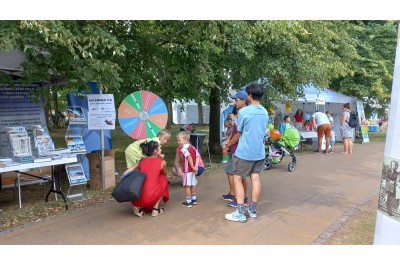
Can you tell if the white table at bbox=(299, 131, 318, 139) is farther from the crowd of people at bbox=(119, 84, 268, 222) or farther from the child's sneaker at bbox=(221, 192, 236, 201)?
the crowd of people at bbox=(119, 84, 268, 222)

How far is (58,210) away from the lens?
5.55 meters

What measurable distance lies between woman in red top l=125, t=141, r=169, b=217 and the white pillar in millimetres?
3023

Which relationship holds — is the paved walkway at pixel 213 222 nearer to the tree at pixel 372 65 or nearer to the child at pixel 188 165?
the child at pixel 188 165

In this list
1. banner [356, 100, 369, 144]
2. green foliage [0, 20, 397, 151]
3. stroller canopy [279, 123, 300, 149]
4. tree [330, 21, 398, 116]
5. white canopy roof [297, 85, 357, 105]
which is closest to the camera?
green foliage [0, 20, 397, 151]

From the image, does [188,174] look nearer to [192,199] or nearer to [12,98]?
[192,199]

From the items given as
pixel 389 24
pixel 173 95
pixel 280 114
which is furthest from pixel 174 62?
pixel 389 24

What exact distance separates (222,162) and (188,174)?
482 cm

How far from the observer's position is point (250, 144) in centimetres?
480

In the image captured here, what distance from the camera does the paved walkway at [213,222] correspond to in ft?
13.9

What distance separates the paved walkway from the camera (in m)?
4.25

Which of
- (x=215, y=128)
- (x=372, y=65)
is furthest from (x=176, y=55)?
(x=372, y=65)

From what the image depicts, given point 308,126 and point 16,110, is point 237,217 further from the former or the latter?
point 308,126

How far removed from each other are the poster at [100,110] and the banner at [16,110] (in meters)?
1.65

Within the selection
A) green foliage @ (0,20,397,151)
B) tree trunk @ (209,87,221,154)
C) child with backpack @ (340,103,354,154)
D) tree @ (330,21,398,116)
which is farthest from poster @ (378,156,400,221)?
tree @ (330,21,398,116)
